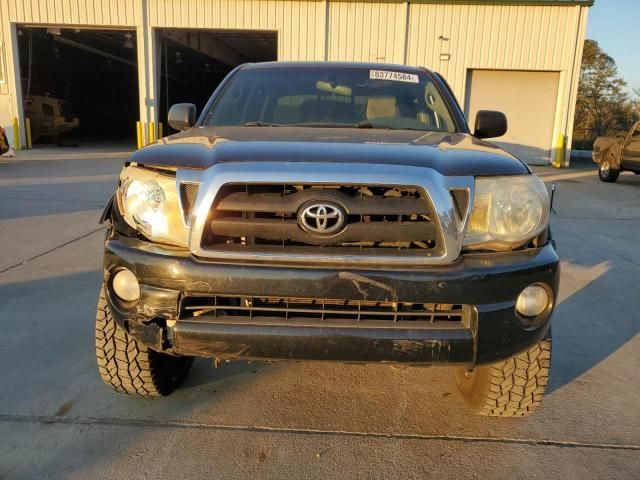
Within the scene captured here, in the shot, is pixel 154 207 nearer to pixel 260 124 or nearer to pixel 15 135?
pixel 260 124

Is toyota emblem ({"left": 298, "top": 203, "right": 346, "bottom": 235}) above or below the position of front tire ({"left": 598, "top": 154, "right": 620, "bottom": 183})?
above

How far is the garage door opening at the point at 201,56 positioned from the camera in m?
21.2

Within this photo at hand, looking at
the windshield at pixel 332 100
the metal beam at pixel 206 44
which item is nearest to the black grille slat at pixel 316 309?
the windshield at pixel 332 100

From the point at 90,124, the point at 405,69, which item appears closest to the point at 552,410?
the point at 405,69

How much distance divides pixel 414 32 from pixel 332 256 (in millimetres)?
16356

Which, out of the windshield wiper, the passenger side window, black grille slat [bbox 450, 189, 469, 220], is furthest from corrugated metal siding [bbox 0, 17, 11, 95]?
black grille slat [bbox 450, 189, 469, 220]

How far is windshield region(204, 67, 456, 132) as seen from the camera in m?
3.19

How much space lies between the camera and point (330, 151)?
2.10 metres

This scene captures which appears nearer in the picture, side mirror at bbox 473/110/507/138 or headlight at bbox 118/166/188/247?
headlight at bbox 118/166/188/247

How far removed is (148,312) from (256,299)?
411 millimetres

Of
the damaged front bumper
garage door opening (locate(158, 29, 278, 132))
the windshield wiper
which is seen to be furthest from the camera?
garage door opening (locate(158, 29, 278, 132))

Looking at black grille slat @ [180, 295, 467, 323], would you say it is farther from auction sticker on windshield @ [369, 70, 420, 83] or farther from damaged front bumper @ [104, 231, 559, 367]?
auction sticker on windshield @ [369, 70, 420, 83]

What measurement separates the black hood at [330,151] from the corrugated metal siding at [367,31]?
591 inches

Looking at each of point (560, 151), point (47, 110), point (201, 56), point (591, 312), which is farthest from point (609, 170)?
A: point (201, 56)
